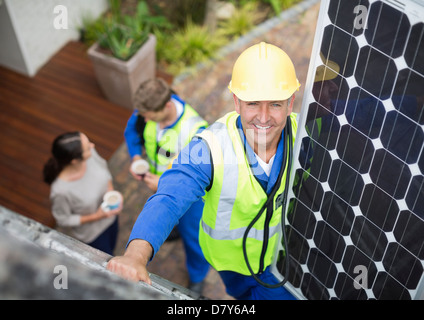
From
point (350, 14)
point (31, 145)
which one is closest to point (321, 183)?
point (350, 14)

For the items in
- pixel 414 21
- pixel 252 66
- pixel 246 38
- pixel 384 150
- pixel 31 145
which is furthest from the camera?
pixel 246 38

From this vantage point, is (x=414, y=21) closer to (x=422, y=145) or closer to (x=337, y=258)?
(x=422, y=145)

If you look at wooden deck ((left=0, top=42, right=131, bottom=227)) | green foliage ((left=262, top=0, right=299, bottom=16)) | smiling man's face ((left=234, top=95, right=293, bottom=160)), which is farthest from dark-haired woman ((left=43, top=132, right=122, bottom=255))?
green foliage ((left=262, top=0, right=299, bottom=16))

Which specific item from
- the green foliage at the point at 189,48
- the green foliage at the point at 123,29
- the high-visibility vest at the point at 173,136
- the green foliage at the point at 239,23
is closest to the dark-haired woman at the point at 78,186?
the high-visibility vest at the point at 173,136

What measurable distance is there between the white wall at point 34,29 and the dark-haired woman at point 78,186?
2966 millimetres

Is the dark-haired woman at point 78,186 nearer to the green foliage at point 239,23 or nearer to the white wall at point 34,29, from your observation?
the white wall at point 34,29

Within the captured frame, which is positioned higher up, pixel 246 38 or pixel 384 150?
pixel 384 150

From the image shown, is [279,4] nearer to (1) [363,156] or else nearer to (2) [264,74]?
(2) [264,74]

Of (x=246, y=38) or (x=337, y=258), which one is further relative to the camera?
(x=246, y=38)

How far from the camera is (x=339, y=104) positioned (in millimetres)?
2152

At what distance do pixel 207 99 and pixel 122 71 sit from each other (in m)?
1.16

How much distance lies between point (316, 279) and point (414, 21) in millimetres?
1824

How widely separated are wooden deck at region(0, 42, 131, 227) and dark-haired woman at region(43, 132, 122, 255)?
48.6 inches

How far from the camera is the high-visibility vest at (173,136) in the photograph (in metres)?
3.96
